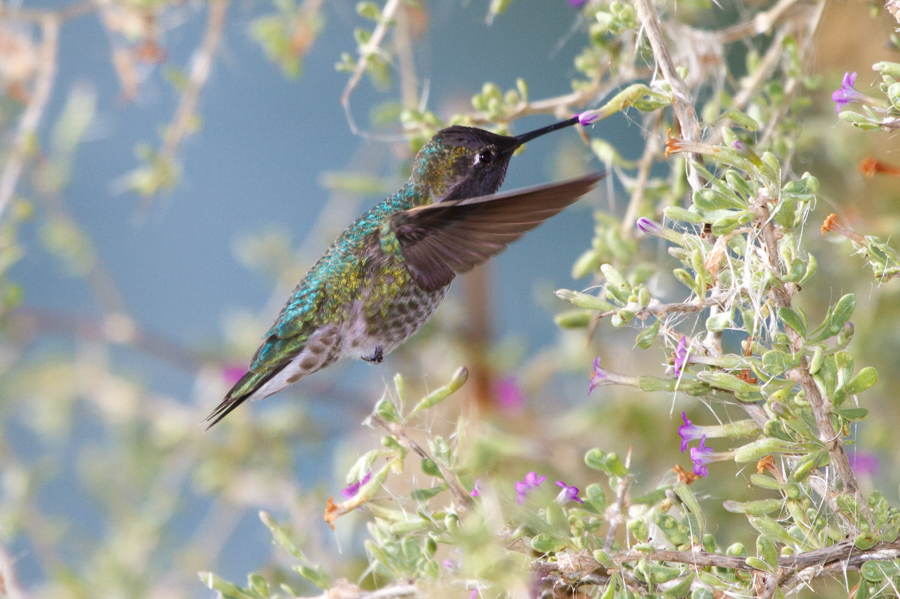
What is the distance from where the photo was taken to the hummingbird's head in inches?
53.4

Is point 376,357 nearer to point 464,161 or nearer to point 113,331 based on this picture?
point 464,161

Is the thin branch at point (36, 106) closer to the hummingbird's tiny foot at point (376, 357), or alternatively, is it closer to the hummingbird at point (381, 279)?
the hummingbird at point (381, 279)

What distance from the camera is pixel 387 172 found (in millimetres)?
3363

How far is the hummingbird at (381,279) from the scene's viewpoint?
131 cm

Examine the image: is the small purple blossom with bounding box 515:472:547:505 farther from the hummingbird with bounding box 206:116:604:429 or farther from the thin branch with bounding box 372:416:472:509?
the hummingbird with bounding box 206:116:604:429

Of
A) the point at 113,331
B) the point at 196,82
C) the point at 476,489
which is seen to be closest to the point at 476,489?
the point at 476,489

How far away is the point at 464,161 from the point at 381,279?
25cm

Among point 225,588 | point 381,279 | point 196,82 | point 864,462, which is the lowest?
point 864,462

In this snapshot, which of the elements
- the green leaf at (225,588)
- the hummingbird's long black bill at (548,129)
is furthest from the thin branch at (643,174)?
the green leaf at (225,588)

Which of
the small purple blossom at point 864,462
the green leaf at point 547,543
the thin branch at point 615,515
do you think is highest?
the green leaf at point 547,543

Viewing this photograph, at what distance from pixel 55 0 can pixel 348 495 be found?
13.3 ft

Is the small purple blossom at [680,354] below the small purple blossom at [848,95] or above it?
below

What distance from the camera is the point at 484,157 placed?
1.39 metres

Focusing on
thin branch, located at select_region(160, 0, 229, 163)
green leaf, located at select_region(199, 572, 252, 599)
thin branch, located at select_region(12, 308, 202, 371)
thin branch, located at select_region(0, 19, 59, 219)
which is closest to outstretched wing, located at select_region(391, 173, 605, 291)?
green leaf, located at select_region(199, 572, 252, 599)
